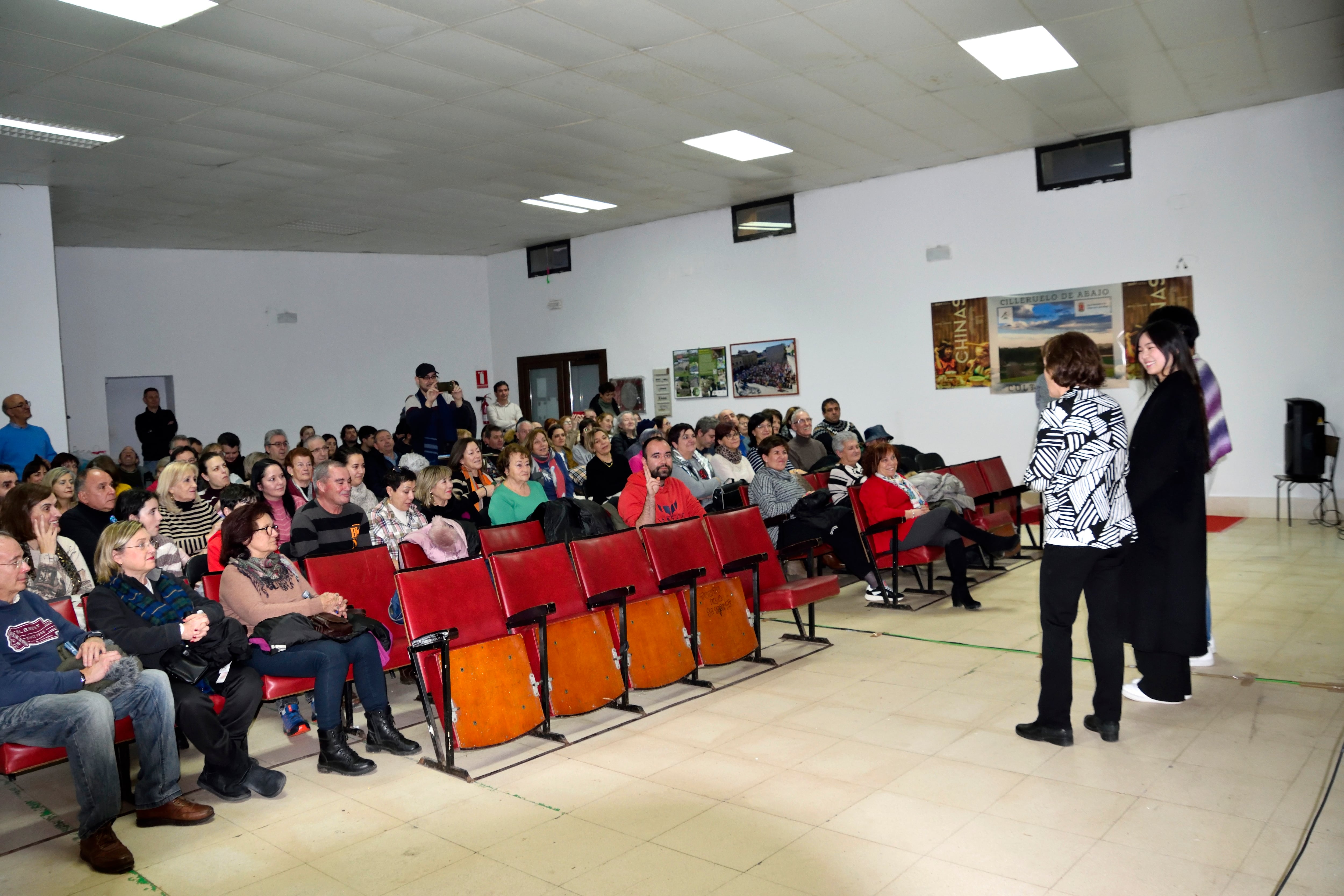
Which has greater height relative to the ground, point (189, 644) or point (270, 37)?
point (270, 37)

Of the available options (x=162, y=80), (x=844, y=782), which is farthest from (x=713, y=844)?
(x=162, y=80)

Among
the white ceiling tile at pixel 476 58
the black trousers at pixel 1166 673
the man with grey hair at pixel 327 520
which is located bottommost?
the black trousers at pixel 1166 673

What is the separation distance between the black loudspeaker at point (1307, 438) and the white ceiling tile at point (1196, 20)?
10.8ft

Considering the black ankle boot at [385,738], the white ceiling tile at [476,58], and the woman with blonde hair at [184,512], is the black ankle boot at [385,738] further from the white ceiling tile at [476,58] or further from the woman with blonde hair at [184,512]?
the white ceiling tile at [476,58]

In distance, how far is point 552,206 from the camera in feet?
35.2

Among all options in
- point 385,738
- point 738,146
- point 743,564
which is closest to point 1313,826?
point 743,564

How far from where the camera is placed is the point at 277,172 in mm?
8438

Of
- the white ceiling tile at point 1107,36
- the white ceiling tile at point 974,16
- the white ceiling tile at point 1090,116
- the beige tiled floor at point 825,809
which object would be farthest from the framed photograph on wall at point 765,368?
the beige tiled floor at point 825,809

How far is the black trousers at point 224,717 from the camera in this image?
3.39 m

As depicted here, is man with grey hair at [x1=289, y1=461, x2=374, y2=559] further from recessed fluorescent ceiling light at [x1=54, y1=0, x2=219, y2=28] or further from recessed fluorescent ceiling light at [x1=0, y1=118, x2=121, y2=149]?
recessed fluorescent ceiling light at [x1=0, y1=118, x2=121, y2=149]

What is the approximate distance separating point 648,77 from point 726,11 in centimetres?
120

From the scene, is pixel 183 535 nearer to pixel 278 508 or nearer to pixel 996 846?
pixel 278 508

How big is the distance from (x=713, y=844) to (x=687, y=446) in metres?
4.10

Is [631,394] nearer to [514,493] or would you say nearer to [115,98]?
[514,493]
